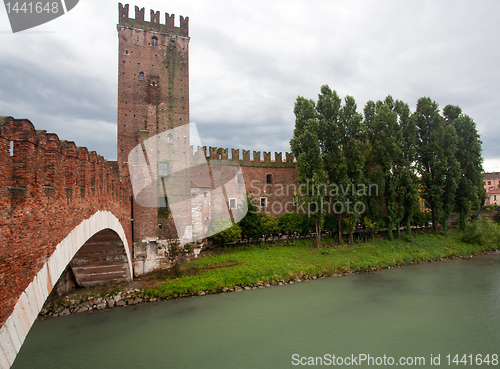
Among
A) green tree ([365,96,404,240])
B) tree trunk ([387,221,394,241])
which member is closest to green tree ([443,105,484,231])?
green tree ([365,96,404,240])

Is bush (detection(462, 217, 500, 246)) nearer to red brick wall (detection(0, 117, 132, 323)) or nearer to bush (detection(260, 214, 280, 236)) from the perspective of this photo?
bush (detection(260, 214, 280, 236))

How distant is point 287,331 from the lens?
909 centimetres

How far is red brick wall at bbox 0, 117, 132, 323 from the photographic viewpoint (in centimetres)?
378

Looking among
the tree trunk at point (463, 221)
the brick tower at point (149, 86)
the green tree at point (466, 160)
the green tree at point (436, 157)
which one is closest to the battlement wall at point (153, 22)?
the brick tower at point (149, 86)

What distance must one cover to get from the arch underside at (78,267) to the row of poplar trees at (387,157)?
10691 millimetres

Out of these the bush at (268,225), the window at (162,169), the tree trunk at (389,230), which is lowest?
the tree trunk at (389,230)

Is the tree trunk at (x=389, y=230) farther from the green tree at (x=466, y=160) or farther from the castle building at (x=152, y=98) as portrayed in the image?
the castle building at (x=152, y=98)

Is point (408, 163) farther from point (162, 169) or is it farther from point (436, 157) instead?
point (162, 169)

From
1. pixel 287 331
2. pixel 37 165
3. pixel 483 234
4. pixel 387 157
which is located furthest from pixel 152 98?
pixel 483 234

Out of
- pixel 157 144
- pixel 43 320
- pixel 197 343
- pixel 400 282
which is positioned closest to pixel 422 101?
pixel 400 282

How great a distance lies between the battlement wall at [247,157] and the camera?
1989cm

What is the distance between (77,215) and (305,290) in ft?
32.9

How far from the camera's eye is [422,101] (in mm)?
20531

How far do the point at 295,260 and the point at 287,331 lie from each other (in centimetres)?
708
